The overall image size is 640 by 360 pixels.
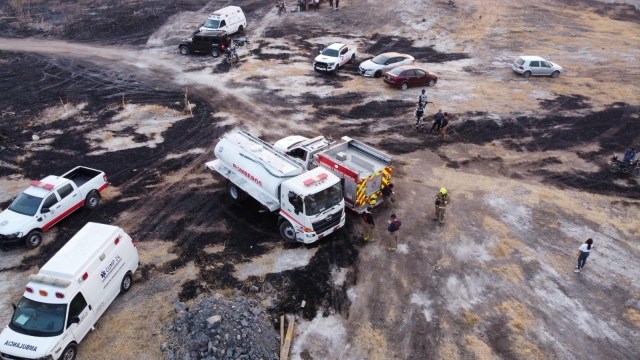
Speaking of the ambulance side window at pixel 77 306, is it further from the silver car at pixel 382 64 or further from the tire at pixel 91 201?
the silver car at pixel 382 64

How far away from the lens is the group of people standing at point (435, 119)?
23.5m

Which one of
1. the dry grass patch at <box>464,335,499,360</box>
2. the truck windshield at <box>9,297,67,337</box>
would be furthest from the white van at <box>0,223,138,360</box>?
the dry grass patch at <box>464,335,499,360</box>

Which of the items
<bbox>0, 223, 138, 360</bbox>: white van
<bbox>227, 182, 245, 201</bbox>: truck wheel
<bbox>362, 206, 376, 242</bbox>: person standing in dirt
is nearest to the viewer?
<bbox>0, 223, 138, 360</bbox>: white van

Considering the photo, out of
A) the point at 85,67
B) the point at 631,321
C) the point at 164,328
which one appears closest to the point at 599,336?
the point at 631,321

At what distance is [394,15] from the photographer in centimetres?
4322

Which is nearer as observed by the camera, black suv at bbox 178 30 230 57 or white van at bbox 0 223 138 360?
white van at bbox 0 223 138 360

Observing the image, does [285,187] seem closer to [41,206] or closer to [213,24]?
[41,206]

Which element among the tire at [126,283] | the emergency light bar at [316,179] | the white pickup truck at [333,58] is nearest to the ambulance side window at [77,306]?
the tire at [126,283]

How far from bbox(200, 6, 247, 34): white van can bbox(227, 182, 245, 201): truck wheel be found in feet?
77.7

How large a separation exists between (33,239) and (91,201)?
2.68 metres

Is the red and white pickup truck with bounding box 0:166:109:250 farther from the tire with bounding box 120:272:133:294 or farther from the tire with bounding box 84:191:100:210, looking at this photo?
the tire with bounding box 120:272:133:294

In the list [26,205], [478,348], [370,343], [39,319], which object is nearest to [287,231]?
[370,343]

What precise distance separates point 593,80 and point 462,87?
9.54 m

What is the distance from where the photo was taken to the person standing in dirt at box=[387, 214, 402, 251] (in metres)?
15.9
